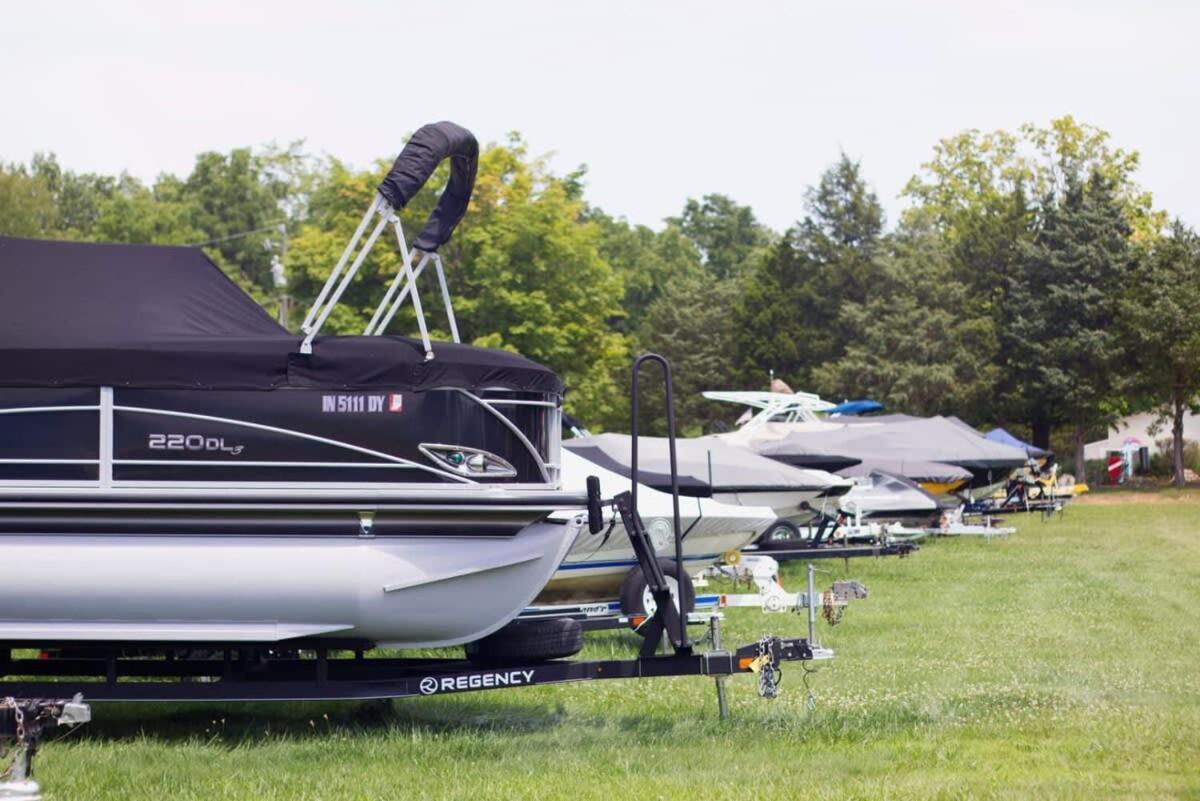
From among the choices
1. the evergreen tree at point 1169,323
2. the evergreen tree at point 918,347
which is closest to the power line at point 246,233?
the evergreen tree at point 918,347

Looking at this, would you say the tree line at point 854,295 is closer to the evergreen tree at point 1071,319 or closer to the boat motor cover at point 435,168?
the evergreen tree at point 1071,319

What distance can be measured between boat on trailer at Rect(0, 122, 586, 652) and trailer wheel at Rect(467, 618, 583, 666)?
14.4 inches

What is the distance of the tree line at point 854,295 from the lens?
54344mm

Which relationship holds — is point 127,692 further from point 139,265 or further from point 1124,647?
point 1124,647

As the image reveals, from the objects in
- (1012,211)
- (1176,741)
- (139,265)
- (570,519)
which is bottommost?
(1176,741)

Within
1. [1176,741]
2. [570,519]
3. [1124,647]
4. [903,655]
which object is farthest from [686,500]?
[1176,741]

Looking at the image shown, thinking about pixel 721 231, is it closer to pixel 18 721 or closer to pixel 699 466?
pixel 699 466

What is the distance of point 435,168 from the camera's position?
37.5 ft

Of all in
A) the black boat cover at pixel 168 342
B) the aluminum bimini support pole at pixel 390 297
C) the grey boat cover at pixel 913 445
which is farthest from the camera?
the grey boat cover at pixel 913 445

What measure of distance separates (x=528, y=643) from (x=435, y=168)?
3.20 m

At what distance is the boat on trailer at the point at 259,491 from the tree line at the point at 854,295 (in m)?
40.4

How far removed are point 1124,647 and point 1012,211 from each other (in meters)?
66.5

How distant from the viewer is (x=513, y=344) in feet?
174

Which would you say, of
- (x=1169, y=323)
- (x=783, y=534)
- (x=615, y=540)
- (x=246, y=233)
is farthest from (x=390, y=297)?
(x=246, y=233)
